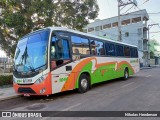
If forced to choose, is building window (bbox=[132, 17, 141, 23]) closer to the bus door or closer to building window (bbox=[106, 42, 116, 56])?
building window (bbox=[106, 42, 116, 56])

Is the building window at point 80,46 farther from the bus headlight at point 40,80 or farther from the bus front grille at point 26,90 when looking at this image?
the bus front grille at point 26,90

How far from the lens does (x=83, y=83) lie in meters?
10.7

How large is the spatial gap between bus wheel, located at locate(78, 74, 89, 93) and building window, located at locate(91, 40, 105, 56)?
176cm

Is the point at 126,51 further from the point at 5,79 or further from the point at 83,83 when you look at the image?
the point at 5,79

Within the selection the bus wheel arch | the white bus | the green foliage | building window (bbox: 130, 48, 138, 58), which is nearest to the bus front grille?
the white bus

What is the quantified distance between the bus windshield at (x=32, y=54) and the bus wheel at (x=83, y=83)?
8.50 feet

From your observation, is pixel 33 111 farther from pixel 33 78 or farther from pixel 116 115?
pixel 116 115

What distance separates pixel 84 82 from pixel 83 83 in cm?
12

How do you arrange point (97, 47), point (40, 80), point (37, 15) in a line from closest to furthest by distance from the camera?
1. point (40, 80)
2. point (97, 47)
3. point (37, 15)

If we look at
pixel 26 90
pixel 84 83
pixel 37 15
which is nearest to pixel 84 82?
pixel 84 83

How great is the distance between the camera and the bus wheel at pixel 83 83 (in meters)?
10.4

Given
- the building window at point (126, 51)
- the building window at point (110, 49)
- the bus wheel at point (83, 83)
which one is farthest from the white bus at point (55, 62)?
the building window at point (126, 51)

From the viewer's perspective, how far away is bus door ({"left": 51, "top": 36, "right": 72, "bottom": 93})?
8.80 meters

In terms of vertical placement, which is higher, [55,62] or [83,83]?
[55,62]
